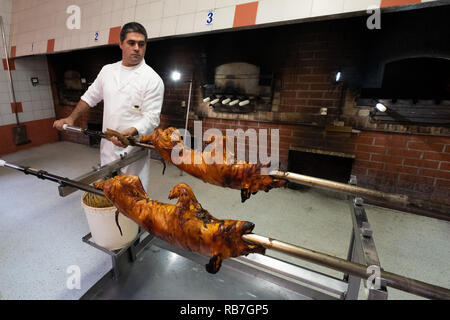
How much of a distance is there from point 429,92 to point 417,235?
144 cm

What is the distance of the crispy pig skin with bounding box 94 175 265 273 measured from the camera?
2.74 ft

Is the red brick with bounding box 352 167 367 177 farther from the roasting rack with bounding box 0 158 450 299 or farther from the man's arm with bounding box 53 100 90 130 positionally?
the man's arm with bounding box 53 100 90 130

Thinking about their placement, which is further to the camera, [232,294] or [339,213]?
[339,213]

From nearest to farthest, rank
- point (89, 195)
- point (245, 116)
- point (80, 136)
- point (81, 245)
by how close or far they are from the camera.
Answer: point (89, 195) < point (81, 245) < point (245, 116) < point (80, 136)

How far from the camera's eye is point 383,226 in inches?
93.8

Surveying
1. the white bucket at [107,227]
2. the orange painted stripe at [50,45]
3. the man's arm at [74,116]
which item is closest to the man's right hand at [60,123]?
the man's arm at [74,116]

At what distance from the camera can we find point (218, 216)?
2.52 metres

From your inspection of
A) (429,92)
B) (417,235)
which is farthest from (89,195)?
(429,92)

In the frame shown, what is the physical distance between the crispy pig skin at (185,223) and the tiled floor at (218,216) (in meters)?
1.05

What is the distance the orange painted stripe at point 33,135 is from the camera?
4.35 meters

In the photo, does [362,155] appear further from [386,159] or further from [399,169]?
[399,169]

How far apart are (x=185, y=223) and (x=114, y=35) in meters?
3.11

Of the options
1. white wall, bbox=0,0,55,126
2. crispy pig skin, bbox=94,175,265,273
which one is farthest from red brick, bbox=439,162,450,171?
white wall, bbox=0,0,55,126
